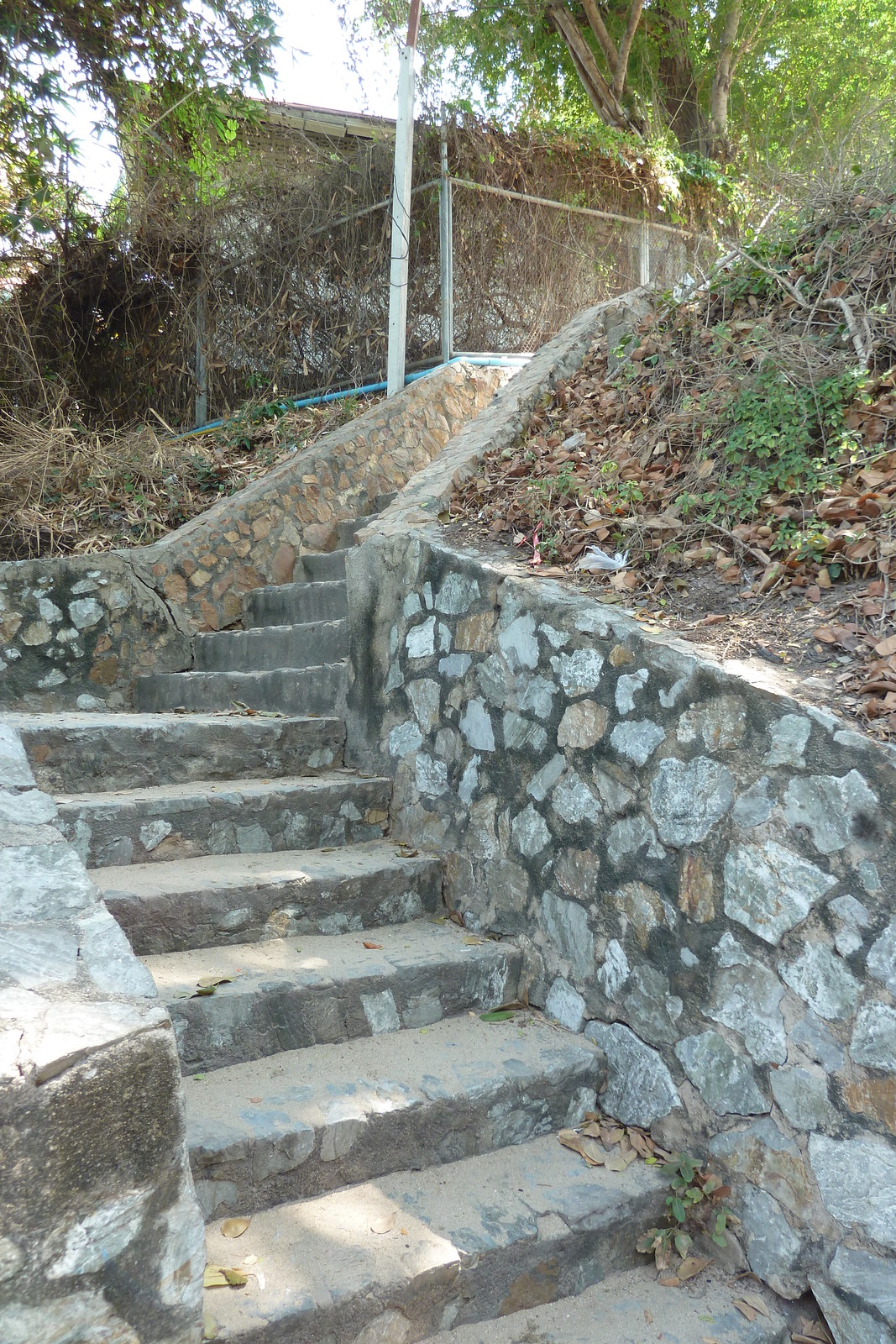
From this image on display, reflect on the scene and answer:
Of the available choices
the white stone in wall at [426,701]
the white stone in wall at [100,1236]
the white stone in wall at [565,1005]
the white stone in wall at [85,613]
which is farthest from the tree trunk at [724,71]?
the white stone in wall at [100,1236]

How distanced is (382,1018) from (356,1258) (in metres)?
0.67

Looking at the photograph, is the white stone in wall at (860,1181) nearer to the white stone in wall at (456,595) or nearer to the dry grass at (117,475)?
the white stone in wall at (456,595)

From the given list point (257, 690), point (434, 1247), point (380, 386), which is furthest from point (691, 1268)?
point (380, 386)

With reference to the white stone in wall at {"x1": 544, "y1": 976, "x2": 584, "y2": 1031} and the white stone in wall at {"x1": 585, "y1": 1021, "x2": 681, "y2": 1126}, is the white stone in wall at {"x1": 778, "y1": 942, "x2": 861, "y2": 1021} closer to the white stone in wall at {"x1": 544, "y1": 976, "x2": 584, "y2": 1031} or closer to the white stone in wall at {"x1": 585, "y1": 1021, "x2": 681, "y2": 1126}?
the white stone in wall at {"x1": 585, "y1": 1021, "x2": 681, "y2": 1126}

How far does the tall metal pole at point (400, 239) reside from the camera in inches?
236

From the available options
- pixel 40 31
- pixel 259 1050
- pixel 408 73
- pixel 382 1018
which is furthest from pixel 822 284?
pixel 40 31

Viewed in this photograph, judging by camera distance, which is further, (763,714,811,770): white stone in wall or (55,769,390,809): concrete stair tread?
(55,769,390,809): concrete stair tread

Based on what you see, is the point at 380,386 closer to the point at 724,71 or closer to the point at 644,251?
the point at 644,251

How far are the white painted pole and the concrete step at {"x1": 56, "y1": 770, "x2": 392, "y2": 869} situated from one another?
3454 mm

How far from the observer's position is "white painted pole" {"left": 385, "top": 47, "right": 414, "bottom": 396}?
19.9 feet

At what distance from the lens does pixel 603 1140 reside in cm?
246

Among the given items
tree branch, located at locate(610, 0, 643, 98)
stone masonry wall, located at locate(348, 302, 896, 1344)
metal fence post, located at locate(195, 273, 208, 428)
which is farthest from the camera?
tree branch, located at locate(610, 0, 643, 98)

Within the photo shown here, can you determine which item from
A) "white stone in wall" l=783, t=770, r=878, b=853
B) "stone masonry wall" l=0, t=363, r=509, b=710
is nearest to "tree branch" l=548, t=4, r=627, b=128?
"stone masonry wall" l=0, t=363, r=509, b=710

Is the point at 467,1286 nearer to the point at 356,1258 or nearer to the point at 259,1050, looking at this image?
the point at 356,1258
